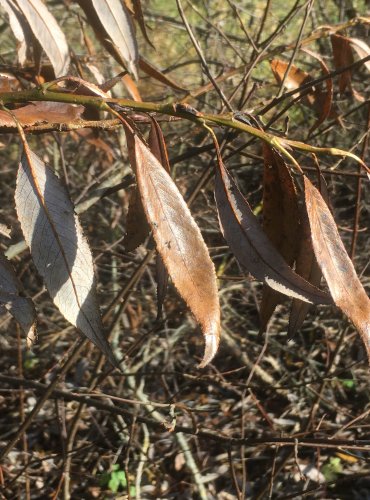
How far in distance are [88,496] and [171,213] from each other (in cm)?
221

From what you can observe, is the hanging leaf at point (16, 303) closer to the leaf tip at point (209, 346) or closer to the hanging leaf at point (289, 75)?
the leaf tip at point (209, 346)

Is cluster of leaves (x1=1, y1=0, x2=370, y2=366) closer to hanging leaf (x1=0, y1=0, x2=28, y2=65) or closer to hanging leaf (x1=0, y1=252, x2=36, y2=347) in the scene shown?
hanging leaf (x1=0, y1=252, x2=36, y2=347)

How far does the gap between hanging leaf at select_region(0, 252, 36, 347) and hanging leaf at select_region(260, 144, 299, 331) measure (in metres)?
0.35

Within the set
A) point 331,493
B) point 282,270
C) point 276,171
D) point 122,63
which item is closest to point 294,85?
point 122,63

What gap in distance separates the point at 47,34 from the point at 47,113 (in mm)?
335

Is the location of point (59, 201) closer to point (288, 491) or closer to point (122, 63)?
point (122, 63)

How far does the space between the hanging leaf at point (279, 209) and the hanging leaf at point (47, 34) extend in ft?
1.42

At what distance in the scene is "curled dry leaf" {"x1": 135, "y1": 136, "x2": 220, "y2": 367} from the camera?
769mm

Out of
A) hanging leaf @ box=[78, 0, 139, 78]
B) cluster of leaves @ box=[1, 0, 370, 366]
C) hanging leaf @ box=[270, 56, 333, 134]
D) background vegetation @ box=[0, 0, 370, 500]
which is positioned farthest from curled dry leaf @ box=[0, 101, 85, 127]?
background vegetation @ box=[0, 0, 370, 500]

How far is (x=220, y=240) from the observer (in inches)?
124

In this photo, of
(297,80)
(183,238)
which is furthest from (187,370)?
(183,238)

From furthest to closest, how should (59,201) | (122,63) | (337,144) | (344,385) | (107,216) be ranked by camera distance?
(337,144) → (107,216) → (344,385) → (122,63) → (59,201)

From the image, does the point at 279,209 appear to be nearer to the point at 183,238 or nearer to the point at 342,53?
the point at 183,238

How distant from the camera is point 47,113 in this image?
2.93 ft
